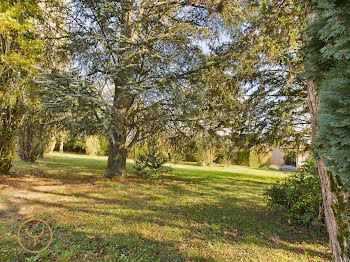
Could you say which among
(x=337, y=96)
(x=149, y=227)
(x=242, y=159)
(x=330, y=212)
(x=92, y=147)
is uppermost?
(x=337, y=96)

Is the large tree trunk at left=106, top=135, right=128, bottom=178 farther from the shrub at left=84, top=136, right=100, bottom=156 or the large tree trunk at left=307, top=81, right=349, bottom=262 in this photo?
the shrub at left=84, top=136, right=100, bottom=156

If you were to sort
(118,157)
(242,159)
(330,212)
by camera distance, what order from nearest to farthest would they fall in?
(330,212)
(118,157)
(242,159)

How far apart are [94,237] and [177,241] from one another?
4.68 feet

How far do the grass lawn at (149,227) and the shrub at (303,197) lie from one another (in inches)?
13.8

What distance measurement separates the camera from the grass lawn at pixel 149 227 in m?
3.21

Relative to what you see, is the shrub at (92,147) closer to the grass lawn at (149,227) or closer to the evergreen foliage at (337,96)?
the grass lawn at (149,227)

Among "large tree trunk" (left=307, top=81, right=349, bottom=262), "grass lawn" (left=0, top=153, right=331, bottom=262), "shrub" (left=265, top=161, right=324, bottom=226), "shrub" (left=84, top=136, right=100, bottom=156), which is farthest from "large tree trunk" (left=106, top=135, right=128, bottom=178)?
"shrub" (left=84, top=136, right=100, bottom=156)

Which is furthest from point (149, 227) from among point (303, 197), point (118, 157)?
point (118, 157)

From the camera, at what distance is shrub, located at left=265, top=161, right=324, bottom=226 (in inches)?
171

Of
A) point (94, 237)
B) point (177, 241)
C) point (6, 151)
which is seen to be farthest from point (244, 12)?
point (6, 151)

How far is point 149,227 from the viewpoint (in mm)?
4141

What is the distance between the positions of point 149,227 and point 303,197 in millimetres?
3368

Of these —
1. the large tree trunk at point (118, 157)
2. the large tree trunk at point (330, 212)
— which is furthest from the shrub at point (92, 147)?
the large tree trunk at point (330, 212)

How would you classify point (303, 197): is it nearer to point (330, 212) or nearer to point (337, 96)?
point (330, 212)
